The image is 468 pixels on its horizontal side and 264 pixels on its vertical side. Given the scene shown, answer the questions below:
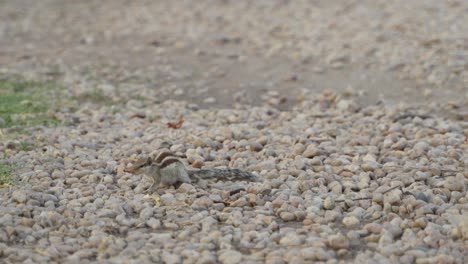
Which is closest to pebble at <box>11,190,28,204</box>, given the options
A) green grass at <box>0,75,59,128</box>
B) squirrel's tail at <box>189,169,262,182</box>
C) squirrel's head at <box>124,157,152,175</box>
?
squirrel's head at <box>124,157,152,175</box>

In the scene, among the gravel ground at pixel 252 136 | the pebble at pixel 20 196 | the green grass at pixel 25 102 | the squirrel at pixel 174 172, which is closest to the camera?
the gravel ground at pixel 252 136

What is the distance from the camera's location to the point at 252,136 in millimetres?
6520

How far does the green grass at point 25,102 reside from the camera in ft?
23.4

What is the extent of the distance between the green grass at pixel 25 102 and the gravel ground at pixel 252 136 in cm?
19

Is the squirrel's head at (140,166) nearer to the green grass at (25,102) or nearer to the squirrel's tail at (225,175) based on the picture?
the squirrel's tail at (225,175)

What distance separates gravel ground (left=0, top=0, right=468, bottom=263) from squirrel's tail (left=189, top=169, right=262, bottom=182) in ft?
0.26

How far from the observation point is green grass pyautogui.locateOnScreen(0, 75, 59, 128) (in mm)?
7137

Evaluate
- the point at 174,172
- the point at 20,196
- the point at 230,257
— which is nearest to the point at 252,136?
the point at 174,172

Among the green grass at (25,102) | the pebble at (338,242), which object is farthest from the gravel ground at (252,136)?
the green grass at (25,102)

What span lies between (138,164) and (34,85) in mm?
3577

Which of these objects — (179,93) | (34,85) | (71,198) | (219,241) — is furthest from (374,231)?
(34,85)

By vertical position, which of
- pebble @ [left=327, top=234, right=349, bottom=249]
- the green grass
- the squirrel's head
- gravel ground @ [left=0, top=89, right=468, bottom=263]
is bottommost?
pebble @ [left=327, top=234, right=349, bottom=249]

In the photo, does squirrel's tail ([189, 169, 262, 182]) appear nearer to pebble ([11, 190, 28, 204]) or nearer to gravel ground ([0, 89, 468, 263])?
gravel ground ([0, 89, 468, 263])

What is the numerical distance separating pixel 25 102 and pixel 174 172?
9.73 ft
